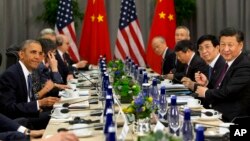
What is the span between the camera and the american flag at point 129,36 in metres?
9.06

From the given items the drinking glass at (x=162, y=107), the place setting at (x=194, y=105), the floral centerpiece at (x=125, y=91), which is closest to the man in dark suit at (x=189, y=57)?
the place setting at (x=194, y=105)

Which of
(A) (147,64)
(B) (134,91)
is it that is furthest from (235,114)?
(A) (147,64)

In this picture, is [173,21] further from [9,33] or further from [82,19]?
[9,33]

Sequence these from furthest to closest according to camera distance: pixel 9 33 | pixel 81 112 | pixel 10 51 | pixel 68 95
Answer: pixel 9 33 → pixel 10 51 → pixel 68 95 → pixel 81 112

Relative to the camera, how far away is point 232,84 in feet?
12.8

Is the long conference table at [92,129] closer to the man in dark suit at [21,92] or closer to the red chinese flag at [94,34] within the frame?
the man in dark suit at [21,92]

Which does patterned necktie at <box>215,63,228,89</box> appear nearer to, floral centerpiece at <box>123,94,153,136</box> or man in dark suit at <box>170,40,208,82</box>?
man in dark suit at <box>170,40,208,82</box>

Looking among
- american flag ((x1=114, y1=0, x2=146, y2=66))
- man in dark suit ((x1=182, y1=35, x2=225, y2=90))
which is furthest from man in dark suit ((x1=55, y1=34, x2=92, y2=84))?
man in dark suit ((x1=182, y1=35, x2=225, y2=90))

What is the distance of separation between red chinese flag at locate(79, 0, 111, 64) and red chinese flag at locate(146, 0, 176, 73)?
904 millimetres

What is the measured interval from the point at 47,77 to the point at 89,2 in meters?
4.07

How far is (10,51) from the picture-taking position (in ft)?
21.3

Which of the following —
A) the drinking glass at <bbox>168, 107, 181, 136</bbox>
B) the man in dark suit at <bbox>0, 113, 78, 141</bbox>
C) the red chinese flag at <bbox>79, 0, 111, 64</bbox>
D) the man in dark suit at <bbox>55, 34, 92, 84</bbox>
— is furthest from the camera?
the red chinese flag at <bbox>79, 0, 111, 64</bbox>

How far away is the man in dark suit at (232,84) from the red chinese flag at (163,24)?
189 inches

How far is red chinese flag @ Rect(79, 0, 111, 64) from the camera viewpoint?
9.34m
